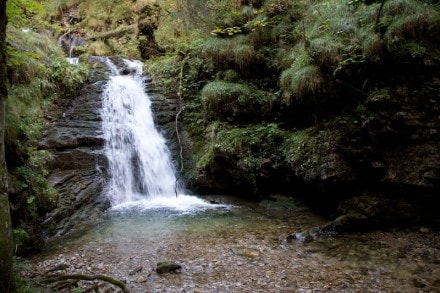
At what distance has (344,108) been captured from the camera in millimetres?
6492

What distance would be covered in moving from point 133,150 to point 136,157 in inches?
9.2

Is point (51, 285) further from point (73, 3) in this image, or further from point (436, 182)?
point (73, 3)

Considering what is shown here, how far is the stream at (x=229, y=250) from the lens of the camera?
3873 millimetres

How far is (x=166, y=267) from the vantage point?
4227 mm

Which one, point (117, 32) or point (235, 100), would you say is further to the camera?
point (117, 32)

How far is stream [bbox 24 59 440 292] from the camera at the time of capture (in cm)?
387

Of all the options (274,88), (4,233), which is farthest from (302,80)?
(4,233)

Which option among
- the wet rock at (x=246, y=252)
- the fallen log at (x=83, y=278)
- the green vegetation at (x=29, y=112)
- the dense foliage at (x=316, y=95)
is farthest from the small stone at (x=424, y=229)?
the green vegetation at (x=29, y=112)

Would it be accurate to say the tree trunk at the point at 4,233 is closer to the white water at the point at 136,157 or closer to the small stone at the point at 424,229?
the white water at the point at 136,157

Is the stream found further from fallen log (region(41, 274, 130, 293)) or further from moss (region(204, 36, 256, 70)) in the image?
moss (region(204, 36, 256, 70))

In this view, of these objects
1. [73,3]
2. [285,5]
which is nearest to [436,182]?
[285,5]

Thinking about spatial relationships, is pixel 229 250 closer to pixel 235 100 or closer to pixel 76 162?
pixel 235 100

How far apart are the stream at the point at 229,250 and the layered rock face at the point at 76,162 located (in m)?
0.33

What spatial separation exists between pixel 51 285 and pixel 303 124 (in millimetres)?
5841
